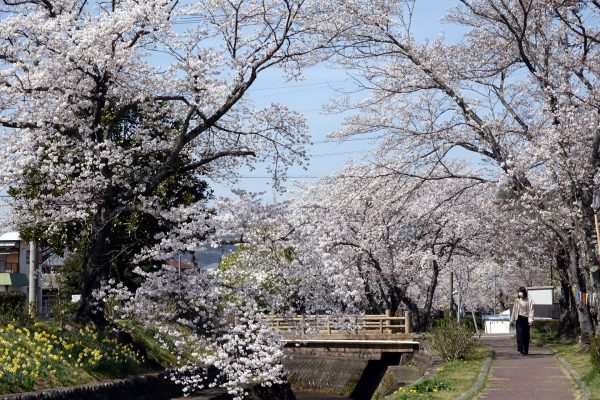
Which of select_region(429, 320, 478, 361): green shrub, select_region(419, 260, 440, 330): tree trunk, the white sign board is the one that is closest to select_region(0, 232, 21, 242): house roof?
select_region(419, 260, 440, 330): tree trunk

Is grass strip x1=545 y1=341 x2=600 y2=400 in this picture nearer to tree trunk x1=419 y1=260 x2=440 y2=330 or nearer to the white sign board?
tree trunk x1=419 y1=260 x2=440 y2=330

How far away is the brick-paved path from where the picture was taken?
40.5ft

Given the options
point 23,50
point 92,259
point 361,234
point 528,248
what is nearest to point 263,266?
point 92,259

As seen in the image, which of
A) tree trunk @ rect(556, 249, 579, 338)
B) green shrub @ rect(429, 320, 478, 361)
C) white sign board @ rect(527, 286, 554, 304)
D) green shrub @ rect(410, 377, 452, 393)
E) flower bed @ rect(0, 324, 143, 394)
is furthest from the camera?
white sign board @ rect(527, 286, 554, 304)

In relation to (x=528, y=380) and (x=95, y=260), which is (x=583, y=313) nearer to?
(x=528, y=380)

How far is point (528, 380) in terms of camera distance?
14375 millimetres

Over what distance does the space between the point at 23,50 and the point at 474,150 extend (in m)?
11.5

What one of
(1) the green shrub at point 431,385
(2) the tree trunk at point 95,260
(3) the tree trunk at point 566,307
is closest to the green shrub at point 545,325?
(3) the tree trunk at point 566,307

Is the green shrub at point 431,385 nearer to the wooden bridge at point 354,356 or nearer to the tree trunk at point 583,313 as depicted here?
the tree trunk at point 583,313

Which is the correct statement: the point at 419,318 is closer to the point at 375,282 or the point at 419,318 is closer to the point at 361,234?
the point at 375,282

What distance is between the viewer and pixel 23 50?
41.7 feet

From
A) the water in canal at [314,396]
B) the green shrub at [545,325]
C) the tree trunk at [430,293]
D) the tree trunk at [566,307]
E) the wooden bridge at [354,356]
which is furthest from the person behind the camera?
the green shrub at [545,325]

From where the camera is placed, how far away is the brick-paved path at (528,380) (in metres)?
12.4

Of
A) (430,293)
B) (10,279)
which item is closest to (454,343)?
(430,293)
